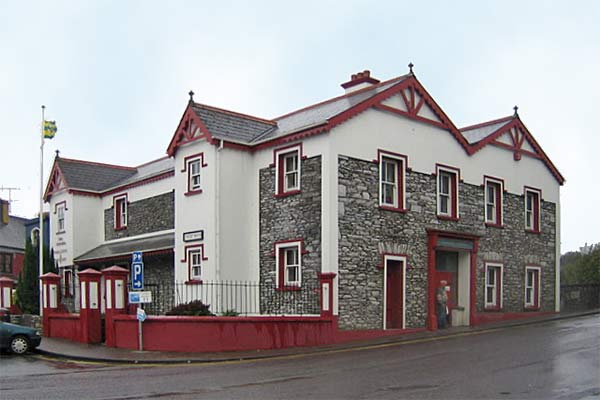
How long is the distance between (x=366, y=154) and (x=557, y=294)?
13.6 m

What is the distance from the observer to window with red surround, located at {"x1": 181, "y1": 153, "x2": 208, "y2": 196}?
25.0 metres

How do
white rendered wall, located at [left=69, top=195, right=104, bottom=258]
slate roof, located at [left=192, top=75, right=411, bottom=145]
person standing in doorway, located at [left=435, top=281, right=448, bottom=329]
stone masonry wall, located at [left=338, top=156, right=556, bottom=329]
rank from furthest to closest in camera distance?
white rendered wall, located at [left=69, top=195, right=104, bottom=258], person standing in doorway, located at [left=435, top=281, right=448, bottom=329], slate roof, located at [left=192, top=75, right=411, bottom=145], stone masonry wall, located at [left=338, top=156, right=556, bottom=329]

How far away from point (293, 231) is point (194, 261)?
4265 mm

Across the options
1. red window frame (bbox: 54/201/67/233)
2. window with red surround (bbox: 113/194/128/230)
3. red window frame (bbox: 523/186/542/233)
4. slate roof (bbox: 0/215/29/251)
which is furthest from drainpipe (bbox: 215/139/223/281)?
slate roof (bbox: 0/215/29/251)

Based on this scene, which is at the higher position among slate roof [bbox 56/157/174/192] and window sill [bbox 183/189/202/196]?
slate roof [bbox 56/157/174/192]

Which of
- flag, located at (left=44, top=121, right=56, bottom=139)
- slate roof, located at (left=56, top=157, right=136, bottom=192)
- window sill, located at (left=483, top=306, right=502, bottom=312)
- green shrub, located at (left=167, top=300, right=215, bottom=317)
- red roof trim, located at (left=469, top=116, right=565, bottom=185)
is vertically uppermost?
flag, located at (left=44, top=121, right=56, bottom=139)

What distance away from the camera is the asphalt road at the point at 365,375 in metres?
11.8

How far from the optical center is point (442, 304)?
2508 cm

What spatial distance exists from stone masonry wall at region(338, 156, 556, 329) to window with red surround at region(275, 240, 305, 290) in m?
1.63

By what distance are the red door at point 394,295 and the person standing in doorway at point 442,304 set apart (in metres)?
2.02

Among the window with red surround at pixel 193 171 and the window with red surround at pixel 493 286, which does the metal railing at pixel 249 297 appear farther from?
the window with red surround at pixel 493 286

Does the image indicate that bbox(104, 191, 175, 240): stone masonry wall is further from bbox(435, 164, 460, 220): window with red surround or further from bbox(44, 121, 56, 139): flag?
bbox(435, 164, 460, 220): window with red surround

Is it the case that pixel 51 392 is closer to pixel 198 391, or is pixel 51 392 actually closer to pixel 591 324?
pixel 198 391

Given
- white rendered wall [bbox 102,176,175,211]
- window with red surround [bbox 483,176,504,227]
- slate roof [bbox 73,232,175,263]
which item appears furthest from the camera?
white rendered wall [bbox 102,176,175,211]
